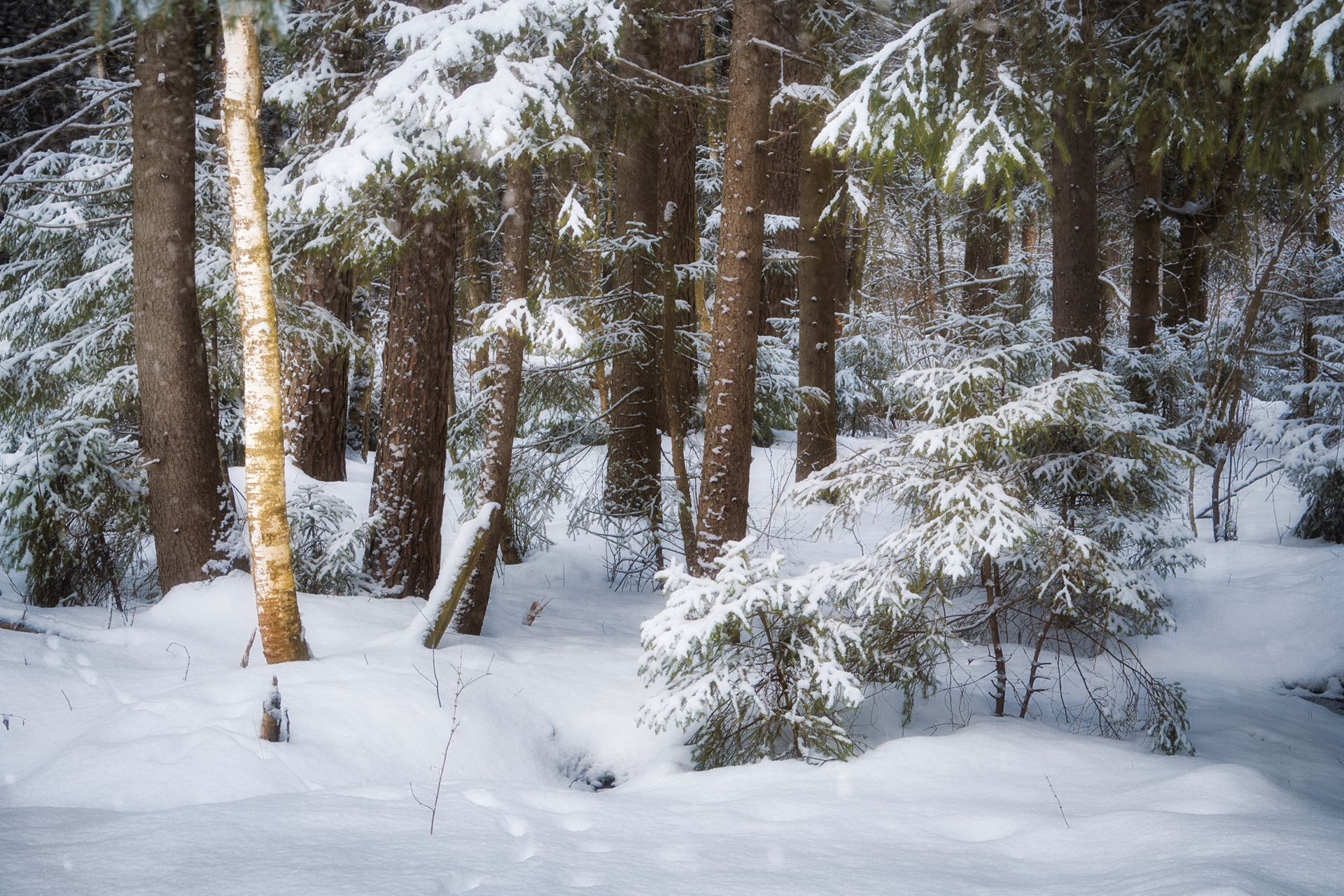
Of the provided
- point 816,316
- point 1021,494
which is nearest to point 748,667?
point 1021,494

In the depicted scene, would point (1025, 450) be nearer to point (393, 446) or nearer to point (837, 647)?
point (837, 647)

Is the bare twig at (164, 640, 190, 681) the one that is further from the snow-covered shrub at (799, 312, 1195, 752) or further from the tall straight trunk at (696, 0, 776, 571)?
the snow-covered shrub at (799, 312, 1195, 752)

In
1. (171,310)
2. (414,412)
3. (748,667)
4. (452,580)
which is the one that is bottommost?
(748,667)

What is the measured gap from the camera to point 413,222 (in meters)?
6.72

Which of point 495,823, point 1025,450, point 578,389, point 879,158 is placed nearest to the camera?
point 495,823

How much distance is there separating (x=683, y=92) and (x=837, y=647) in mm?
4746

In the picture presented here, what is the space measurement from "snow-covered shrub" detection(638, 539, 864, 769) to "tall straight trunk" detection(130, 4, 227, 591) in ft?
13.1

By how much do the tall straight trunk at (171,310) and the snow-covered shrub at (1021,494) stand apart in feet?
15.0

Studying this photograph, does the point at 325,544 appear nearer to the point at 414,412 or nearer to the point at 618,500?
the point at 414,412

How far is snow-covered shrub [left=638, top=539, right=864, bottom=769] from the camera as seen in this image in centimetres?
417

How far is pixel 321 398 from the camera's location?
9.69 meters

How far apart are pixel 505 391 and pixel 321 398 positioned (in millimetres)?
4425

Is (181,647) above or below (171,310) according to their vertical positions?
below

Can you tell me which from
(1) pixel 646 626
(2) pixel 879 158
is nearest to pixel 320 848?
(1) pixel 646 626
